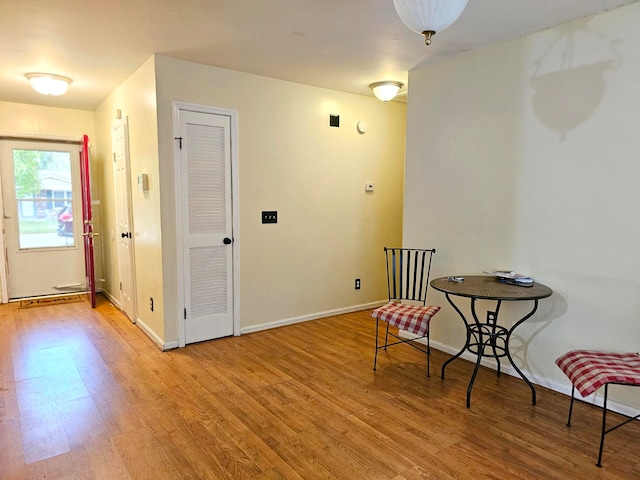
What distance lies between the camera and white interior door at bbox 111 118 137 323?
4.27 metres

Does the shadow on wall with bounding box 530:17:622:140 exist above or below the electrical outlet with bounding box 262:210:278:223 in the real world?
above

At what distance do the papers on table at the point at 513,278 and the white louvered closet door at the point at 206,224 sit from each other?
2.36 metres

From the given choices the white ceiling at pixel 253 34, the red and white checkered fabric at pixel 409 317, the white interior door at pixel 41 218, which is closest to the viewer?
the white ceiling at pixel 253 34

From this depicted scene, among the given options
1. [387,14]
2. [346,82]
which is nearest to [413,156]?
[346,82]

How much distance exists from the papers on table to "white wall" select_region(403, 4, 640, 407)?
0.27 ft

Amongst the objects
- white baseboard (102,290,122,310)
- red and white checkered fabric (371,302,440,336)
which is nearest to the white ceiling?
red and white checkered fabric (371,302,440,336)

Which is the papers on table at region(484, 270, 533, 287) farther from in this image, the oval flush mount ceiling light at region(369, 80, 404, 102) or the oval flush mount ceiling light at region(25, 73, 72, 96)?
the oval flush mount ceiling light at region(25, 73, 72, 96)

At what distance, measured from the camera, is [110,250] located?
5.45 meters

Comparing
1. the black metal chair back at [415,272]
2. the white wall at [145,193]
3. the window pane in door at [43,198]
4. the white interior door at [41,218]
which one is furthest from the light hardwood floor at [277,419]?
the window pane in door at [43,198]

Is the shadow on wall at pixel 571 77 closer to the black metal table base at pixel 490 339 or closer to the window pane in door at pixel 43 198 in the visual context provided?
the black metal table base at pixel 490 339

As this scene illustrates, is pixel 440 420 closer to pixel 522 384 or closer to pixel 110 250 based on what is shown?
pixel 522 384

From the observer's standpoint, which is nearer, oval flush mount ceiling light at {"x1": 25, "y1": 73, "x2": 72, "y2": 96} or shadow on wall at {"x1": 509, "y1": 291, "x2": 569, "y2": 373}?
shadow on wall at {"x1": 509, "y1": 291, "x2": 569, "y2": 373}

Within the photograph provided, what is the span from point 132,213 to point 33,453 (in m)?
2.56

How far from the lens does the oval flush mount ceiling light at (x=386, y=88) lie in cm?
415
